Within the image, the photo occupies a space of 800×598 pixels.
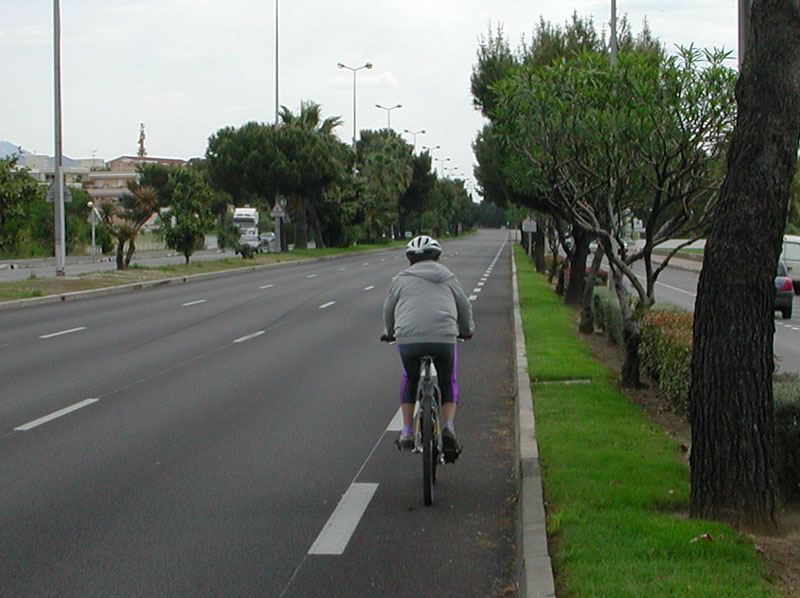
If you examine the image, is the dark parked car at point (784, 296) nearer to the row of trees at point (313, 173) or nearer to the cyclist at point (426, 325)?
the cyclist at point (426, 325)

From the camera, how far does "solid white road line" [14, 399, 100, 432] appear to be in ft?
32.5

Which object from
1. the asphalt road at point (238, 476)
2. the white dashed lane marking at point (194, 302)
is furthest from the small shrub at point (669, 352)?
the white dashed lane marking at point (194, 302)

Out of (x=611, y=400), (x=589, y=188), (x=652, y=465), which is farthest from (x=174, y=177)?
(x=652, y=465)

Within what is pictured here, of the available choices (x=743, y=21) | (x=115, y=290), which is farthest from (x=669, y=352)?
(x=115, y=290)

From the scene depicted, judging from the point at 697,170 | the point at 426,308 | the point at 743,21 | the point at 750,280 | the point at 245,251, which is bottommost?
the point at 245,251

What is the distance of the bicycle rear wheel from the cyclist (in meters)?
0.31

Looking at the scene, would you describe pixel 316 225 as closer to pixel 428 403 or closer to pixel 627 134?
pixel 627 134

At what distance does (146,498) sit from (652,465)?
11.3 feet

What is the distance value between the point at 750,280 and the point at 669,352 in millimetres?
4816

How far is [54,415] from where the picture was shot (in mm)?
10523

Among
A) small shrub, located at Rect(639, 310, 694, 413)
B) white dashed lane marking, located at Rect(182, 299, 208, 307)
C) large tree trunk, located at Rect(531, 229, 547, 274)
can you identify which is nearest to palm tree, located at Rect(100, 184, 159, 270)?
white dashed lane marking, located at Rect(182, 299, 208, 307)

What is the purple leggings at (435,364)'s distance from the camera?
733 cm

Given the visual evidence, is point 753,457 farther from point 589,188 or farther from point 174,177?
point 174,177

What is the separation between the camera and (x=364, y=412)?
430 inches
